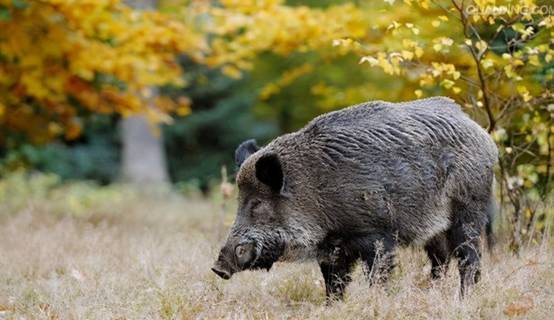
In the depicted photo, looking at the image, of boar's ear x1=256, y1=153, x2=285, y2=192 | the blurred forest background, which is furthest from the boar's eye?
the blurred forest background

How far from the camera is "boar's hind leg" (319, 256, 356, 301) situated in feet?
19.8

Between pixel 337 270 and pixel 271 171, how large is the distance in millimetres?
850

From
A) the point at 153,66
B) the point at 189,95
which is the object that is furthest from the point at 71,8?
the point at 189,95

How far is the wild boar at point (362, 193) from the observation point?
19.5 ft

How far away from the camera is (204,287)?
19.8 ft

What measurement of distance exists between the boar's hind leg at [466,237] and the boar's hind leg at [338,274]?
869 millimetres

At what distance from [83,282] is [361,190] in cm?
229

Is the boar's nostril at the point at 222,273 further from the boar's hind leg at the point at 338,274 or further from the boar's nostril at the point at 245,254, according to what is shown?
the boar's hind leg at the point at 338,274

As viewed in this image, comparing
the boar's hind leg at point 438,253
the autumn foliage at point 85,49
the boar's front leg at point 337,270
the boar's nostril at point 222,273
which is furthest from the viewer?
the autumn foliage at point 85,49

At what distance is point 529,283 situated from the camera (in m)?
5.90

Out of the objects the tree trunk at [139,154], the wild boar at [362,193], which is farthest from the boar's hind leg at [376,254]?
the tree trunk at [139,154]

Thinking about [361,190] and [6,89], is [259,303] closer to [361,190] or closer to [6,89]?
[361,190]

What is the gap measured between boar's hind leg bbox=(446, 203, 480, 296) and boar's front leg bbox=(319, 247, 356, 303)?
86cm

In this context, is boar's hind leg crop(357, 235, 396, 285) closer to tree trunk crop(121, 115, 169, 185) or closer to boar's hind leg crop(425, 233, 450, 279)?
boar's hind leg crop(425, 233, 450, 279)
